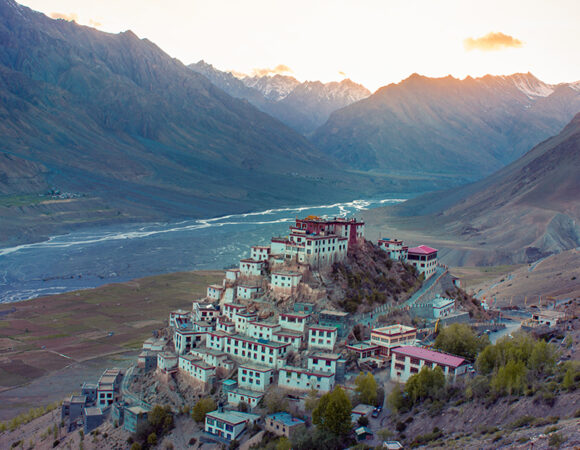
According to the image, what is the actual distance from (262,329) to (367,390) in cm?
1116

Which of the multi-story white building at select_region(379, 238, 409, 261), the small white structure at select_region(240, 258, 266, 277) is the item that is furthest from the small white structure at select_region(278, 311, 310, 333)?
the multi-story white building at select_region(379, 238, 409, 261)

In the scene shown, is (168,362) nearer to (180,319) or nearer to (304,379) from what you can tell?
(180,319)

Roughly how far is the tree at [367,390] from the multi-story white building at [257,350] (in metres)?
7.28

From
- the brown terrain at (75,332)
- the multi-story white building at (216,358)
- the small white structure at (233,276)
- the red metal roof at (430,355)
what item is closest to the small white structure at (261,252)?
the small white structure at (233,276)

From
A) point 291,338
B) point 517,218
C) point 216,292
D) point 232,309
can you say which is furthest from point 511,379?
point 517,218

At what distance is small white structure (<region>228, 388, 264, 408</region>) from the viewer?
44.9 m

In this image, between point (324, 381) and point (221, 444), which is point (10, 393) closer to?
point (221, 444)

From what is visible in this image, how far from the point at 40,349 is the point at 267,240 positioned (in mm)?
79711

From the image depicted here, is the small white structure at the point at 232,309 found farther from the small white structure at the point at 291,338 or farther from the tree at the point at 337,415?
the tree at the point at 337,415

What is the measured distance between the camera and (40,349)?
243ft

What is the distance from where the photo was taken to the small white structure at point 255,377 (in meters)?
46.3

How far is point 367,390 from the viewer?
4228cm

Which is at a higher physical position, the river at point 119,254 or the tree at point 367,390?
the tree at point 367,390

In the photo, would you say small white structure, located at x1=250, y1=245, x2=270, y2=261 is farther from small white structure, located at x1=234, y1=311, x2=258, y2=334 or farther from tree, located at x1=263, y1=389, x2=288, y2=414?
tree, located at x1=263, y1=389, x2=288, y2=414
